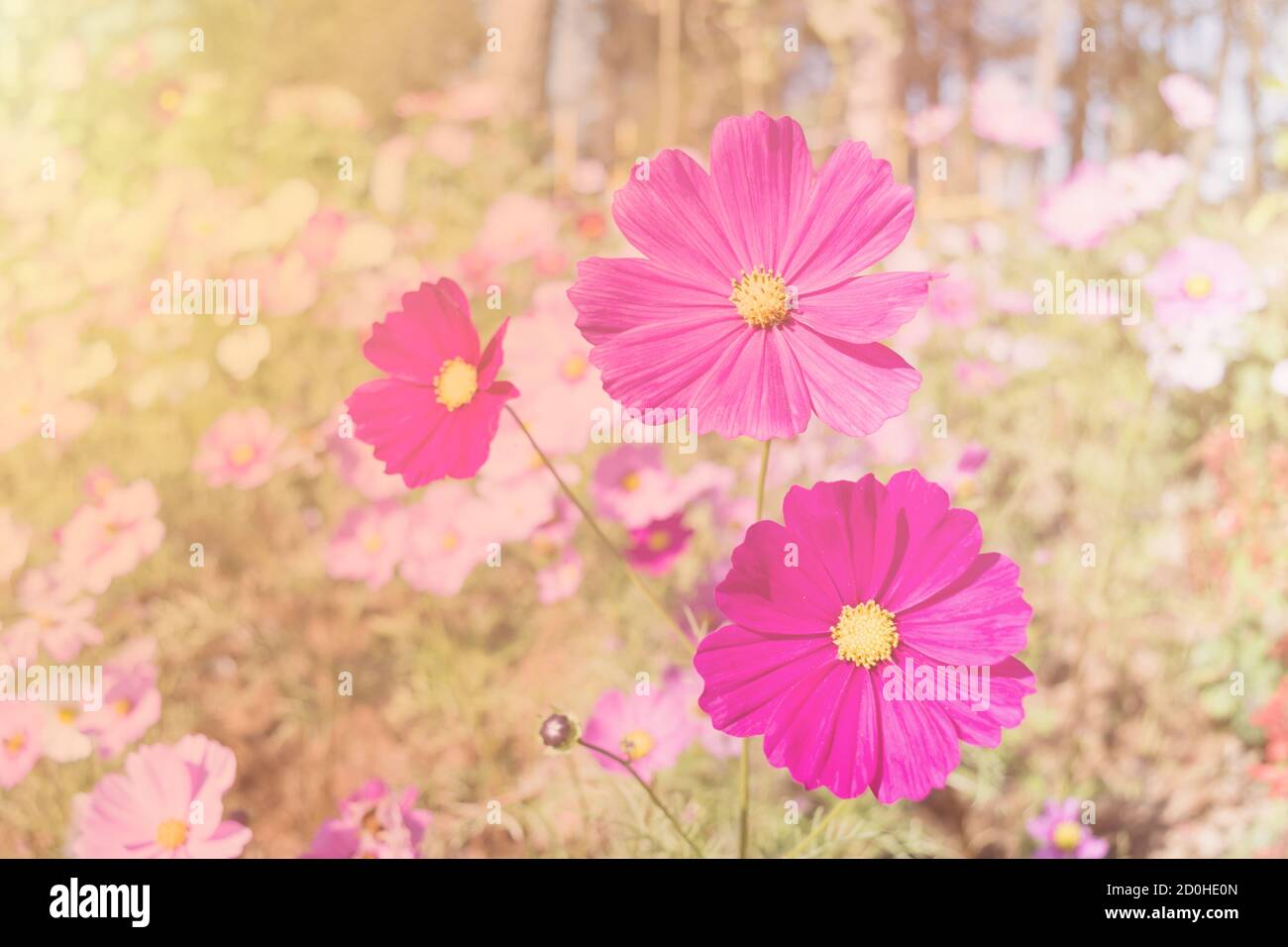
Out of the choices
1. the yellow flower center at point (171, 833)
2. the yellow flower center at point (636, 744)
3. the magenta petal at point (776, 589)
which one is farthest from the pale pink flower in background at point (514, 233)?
the magenta petal at point (776, 589)

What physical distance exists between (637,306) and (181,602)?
106cm

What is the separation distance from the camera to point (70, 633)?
34.9 inches

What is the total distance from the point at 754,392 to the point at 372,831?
1.40ft

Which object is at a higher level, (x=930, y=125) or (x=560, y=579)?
(x=930, y=125)

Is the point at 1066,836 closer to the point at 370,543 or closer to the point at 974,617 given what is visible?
the point at 974,617

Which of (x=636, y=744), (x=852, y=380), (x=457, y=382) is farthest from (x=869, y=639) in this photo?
(x=636, y=744)

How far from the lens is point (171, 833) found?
0.57 metres

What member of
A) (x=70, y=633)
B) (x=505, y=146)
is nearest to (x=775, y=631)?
(x=70, y=633)

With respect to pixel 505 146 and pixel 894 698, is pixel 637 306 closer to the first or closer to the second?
pixel 894 698

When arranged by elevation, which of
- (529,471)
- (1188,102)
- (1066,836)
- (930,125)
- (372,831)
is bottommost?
(1066,836)

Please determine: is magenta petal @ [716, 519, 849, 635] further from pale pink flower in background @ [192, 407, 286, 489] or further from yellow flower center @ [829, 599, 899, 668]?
pale pink flower in background @ [192, 407, 286, 489]

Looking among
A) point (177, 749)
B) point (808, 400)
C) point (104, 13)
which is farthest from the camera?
point (104, 13)

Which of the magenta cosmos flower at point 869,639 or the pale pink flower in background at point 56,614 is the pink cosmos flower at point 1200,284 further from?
the pale pink flower in background at point 56,614

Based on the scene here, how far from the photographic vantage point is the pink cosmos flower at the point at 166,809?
562 millimetres
